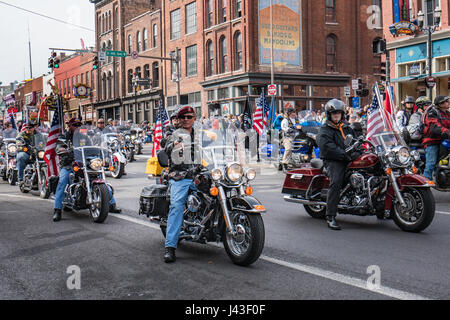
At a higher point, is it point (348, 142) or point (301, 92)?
point (301, 92)

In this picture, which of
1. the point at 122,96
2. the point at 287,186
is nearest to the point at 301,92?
the point at 122,96

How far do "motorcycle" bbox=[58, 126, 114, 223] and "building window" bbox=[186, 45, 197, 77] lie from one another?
3308cm

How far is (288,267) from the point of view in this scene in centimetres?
542

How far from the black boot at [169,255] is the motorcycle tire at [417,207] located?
11.3 feet

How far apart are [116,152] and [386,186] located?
1098 cm

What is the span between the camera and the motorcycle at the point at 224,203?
5.32 metres

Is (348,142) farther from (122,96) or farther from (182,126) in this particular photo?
(122,96)

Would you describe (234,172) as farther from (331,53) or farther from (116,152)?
(331,53)

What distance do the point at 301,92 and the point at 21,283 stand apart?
33.8 meters

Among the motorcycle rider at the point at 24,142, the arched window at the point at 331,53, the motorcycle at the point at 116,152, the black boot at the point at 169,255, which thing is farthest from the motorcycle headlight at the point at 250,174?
the arched window at the point at 331,53

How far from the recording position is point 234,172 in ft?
17.9

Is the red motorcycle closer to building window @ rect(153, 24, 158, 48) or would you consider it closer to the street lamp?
the street lamp

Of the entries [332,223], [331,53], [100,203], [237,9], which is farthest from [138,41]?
[332,223]
